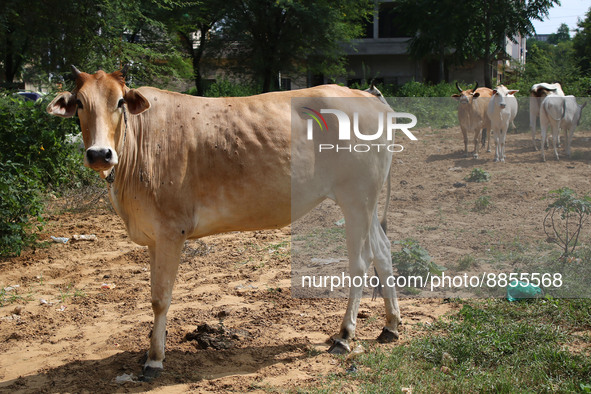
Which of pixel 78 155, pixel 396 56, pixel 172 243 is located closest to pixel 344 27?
pixel 396 56

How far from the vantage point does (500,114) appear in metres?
12.4

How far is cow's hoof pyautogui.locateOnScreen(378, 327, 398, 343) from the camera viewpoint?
4562 millimetres

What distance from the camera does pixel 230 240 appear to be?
300 inches

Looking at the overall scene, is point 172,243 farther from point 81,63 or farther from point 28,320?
point 81,63

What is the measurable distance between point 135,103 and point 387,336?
2.70 m

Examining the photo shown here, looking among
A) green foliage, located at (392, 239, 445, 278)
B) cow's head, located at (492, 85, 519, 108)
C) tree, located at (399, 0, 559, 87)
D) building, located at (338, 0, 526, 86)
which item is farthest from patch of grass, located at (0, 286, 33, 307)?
building, located at (338, 0, 526, 86)

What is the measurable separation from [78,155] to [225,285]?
17.0 feet

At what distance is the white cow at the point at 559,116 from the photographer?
11.6 metres

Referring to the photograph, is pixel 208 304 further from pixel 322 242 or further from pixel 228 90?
pixel 228 90

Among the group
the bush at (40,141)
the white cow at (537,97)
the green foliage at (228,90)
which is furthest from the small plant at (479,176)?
the green foliage at (228,90)

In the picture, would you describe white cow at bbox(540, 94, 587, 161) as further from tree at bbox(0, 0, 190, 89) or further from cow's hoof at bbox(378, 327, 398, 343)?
tree at bbox(0, 0, 190, 89)

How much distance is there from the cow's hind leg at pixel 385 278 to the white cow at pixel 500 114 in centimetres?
787

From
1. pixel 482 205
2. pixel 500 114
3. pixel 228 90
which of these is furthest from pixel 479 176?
pixel 228 90

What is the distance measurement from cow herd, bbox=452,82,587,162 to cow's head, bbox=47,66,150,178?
30.2 ft
